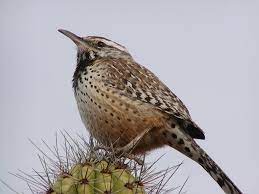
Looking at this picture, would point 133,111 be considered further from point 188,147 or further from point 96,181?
point 96,181

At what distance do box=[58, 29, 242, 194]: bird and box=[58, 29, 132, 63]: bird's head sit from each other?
0.02 m

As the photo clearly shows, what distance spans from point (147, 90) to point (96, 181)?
1.86 meters

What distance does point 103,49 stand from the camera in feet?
17.5

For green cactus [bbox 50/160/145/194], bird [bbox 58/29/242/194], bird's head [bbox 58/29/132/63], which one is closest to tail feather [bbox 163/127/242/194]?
bird [bbox 58/29/242/194]

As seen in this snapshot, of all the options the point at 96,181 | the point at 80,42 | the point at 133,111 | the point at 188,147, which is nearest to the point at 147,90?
the point at 133,111

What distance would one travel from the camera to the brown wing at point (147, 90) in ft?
15.9

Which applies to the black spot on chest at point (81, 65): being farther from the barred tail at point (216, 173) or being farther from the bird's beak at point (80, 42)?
the barred tail at point (216, 173)

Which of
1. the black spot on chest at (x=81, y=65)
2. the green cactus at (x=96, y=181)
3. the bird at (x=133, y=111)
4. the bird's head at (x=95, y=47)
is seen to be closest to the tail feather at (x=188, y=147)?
the bird at (x=133, y=111)

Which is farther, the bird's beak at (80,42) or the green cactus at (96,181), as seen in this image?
the bird's beak at (80,42)

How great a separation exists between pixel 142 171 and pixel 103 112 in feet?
3.83

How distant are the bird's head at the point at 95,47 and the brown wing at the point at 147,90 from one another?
121mm

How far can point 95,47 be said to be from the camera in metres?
5.30

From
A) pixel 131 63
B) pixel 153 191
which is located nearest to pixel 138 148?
pixel 131 63

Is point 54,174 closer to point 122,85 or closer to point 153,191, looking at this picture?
point 153,191
